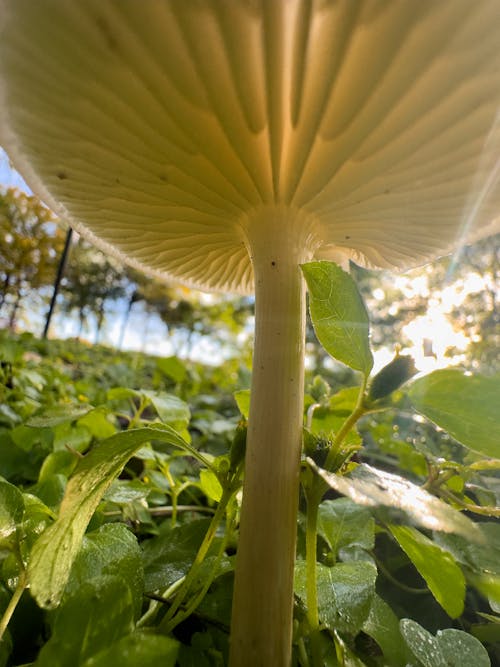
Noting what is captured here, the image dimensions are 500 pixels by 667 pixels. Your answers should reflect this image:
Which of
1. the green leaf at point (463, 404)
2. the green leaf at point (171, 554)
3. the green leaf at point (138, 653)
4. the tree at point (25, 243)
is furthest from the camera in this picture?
the tree at point (25, 243)

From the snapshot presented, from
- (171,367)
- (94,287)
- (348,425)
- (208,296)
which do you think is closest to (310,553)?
(348,425)

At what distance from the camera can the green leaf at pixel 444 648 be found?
0.42 meters

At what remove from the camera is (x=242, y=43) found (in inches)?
16.2

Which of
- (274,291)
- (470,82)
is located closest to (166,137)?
(274,291)

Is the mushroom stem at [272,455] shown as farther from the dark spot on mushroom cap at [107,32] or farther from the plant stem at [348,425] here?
the dark spot on mushroom cap at [107,32]

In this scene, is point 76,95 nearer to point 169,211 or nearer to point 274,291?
point 169,211

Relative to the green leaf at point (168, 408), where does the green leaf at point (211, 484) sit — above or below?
→ below

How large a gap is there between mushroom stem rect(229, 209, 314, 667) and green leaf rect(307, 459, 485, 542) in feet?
0.44

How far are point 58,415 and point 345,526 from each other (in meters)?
0.48

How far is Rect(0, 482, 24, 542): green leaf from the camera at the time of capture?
408 mm

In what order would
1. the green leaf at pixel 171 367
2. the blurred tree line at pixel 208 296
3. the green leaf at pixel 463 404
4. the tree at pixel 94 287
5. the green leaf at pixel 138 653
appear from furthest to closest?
the tree at pixel 94 287
the blurred tree line at pixel 208 296
the green leaf at pixel 171 367
the green leaf at pixel 463 404
the green leaf at pixel 138 653

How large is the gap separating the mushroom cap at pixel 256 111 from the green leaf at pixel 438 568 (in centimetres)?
45

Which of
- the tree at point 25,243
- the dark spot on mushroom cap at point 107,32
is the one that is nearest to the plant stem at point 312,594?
the dark spot on mushroom cap at point 107,32

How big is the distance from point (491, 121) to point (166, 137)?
1.32 ft
